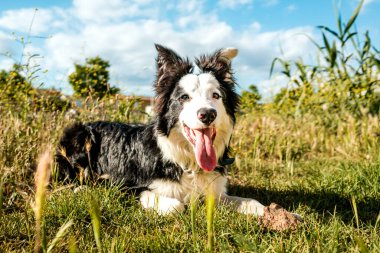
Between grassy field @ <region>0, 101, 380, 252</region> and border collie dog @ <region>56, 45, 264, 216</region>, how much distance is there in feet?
0.87

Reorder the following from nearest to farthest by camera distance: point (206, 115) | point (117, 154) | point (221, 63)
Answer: point (206, 115)
point (221, 63)
point (117, 154)

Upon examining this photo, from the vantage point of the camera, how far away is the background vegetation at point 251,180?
7.27 ft

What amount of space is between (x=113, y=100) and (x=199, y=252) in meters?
4.25

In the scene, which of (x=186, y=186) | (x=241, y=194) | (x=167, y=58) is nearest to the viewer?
(x=186, y=186)

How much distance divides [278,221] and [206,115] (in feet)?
3.15

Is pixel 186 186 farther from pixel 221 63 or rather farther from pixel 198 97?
pixel 221 63

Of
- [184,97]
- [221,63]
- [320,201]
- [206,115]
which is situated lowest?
[320,201]

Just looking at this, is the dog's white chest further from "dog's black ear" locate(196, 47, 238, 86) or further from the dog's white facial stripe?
"dog's black ear" locate(196, 47, 238, 86)

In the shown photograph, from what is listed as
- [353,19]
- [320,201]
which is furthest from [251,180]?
[353,19]

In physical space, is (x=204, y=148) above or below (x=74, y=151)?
above

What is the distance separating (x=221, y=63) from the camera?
3.76 metres

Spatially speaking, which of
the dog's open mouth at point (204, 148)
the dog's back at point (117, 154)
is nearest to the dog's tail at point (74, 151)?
the dog's back at point (117, 154)

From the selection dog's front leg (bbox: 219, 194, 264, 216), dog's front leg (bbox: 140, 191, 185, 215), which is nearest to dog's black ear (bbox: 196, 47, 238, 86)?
dog's front leg (bbox: 219, 194, 264, 216)

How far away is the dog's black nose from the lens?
2.94 metres
